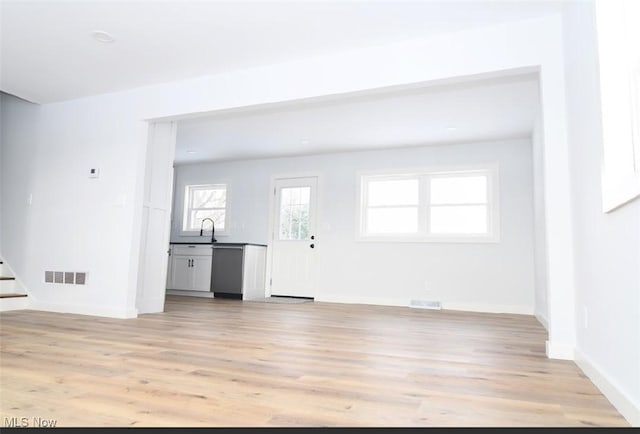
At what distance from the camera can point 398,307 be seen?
19.4 feet

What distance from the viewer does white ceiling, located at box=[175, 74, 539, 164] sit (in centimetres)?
432

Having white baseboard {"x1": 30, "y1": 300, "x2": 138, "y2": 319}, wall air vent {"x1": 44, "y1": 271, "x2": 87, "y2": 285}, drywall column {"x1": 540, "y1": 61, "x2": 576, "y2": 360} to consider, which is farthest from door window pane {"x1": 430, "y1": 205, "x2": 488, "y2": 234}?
wall air vent {"x1": 44, "y1": 271, "x2": 87, "y2": 285}

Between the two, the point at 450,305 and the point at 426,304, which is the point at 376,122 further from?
the point at 450,305

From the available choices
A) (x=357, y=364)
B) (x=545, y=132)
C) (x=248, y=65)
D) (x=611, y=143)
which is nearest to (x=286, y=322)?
(x=357, y=364)

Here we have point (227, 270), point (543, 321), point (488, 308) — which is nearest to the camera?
point (543, 321)

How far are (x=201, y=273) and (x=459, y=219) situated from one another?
4.16 meters

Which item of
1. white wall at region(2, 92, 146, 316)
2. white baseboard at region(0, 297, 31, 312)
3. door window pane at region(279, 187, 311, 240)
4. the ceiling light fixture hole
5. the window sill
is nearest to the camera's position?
the ceiling light fixture hole

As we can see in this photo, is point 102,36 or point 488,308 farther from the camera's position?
point 488,308

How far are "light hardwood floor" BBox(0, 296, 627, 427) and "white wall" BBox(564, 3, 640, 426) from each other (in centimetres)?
14

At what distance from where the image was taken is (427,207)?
6.18m

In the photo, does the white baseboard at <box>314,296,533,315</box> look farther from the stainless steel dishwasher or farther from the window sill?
the stainless steel dishwasher

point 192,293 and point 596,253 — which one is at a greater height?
point 596,253

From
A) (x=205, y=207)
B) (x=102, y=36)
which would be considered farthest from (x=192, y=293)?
(x=102, y=36)

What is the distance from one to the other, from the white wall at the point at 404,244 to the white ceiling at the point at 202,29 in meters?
3.13
